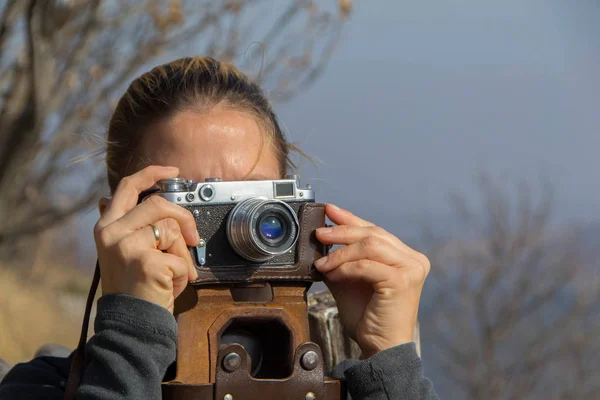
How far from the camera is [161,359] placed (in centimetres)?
168

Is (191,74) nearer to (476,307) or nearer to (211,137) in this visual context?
(211,137)

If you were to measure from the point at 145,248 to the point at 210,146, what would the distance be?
368 mm

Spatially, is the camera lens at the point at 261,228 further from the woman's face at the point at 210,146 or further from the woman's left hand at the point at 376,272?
the woman's face at the point at 210,146

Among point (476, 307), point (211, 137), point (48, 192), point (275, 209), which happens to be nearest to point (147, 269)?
point (275, 209)

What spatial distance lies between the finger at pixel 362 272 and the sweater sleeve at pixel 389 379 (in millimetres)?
163

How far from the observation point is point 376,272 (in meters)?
1.91

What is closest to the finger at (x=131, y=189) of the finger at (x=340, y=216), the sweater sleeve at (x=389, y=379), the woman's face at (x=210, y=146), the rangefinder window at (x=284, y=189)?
the woman's face at (x=210, y=146)

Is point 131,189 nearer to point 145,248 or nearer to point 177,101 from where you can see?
point 145,248

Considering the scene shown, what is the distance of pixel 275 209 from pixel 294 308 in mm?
213

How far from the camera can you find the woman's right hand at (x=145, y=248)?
171 centimetres

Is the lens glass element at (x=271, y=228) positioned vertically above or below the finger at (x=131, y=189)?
below

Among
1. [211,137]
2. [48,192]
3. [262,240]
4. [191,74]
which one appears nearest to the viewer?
[262,240]

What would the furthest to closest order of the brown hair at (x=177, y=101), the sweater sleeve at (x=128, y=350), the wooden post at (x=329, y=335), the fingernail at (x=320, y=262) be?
the wooden post at (x=329, y=335) → the brown hair at (x=177, y=101) → the fingernail at (x=320, y=262) → the sweater sleeve at (x=128, y=350)

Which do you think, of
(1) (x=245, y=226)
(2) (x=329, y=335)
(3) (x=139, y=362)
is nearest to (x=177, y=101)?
(1) (x=245, y=226)
